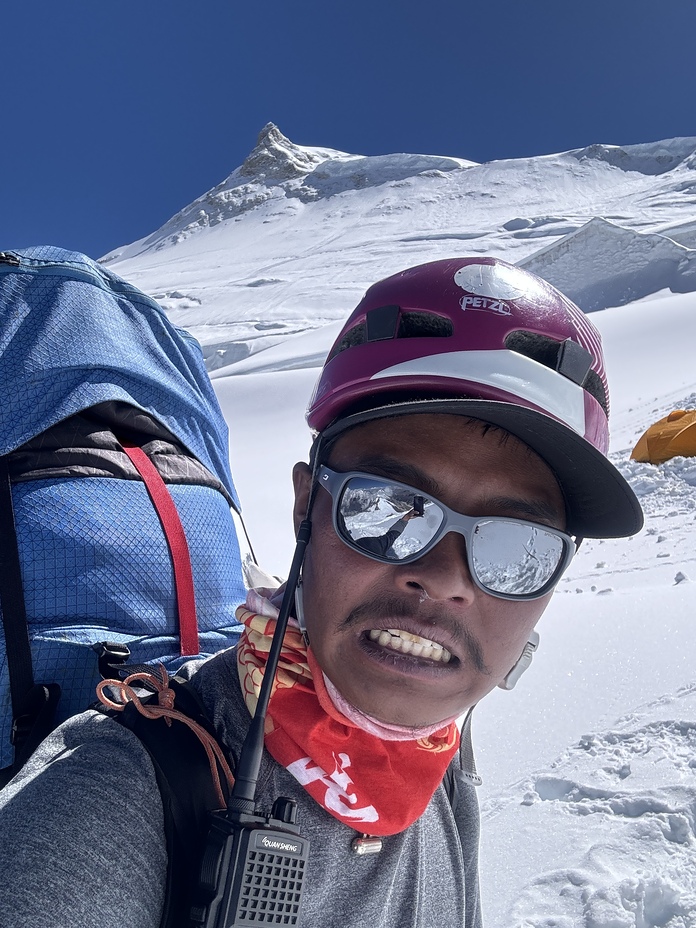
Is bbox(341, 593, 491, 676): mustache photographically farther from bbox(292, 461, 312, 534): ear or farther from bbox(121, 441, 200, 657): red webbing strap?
bbox(121, 441, 200, 657): red webbing strap

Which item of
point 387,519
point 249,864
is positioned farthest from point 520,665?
point 249,864

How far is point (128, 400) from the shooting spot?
1.67 metres

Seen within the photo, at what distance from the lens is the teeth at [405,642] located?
3.55 feet

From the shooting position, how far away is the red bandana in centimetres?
106

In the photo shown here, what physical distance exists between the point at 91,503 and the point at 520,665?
3.03 ft

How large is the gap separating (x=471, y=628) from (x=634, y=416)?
743cm

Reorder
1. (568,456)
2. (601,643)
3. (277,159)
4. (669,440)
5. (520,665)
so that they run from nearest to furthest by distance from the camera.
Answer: (568,456) < (520,665) < (601,643) < (669,440) < (277,159)

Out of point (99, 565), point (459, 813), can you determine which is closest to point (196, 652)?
point (99, 565)

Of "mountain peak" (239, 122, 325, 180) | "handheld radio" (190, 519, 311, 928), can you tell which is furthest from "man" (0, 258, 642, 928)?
"mountain peak" (239, 122, 325, 180)

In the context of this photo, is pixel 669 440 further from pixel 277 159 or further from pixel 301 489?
pixel 277 159

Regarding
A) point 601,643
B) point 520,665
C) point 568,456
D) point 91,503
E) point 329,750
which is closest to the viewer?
point 329,750

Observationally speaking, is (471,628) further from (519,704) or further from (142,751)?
(519,704)

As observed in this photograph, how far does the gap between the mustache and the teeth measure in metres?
0.02

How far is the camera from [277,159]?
93125 mm
